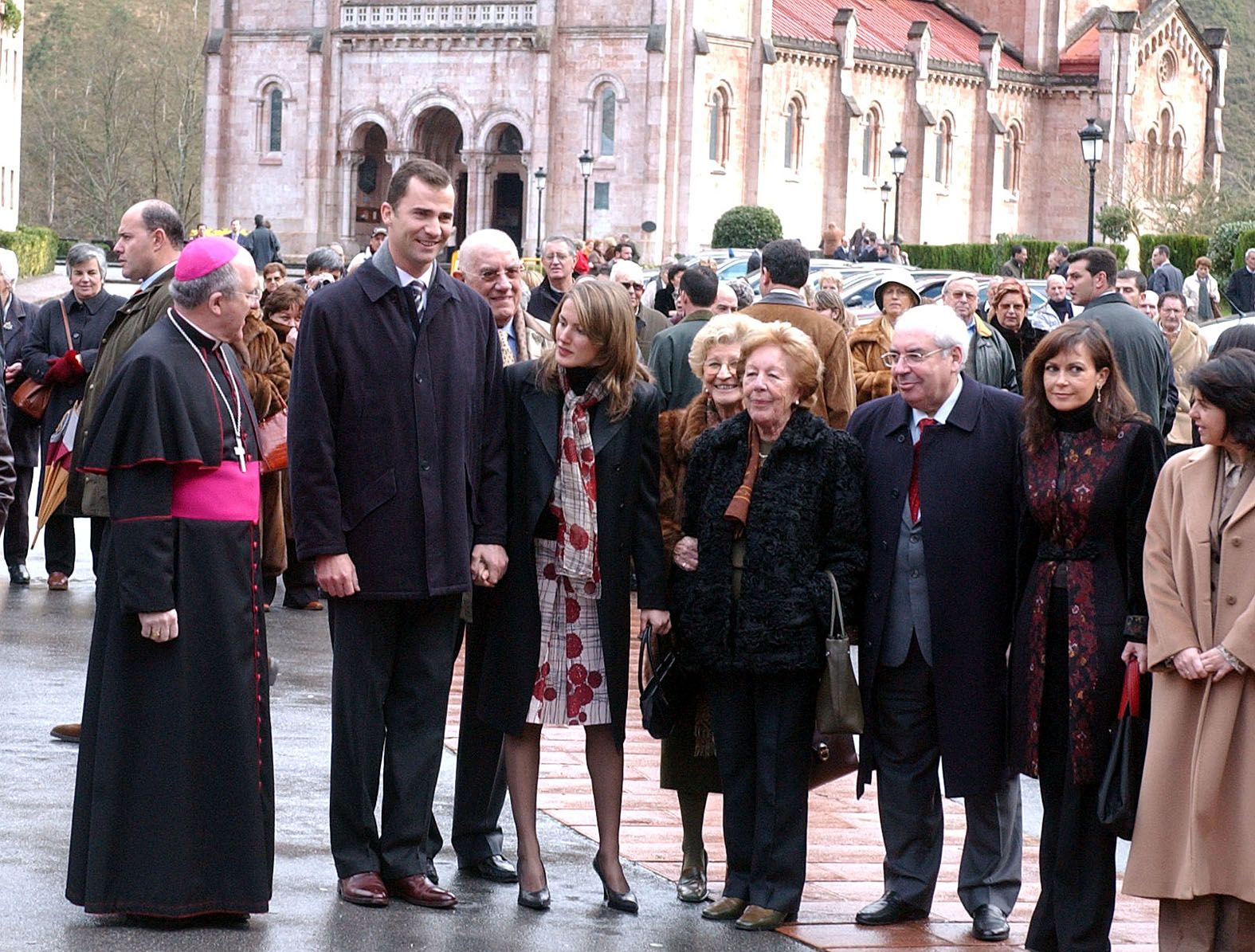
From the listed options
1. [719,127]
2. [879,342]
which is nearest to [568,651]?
[879,342]

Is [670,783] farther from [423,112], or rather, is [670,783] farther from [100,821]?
[423,112]

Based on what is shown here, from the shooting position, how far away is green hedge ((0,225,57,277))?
169 feet

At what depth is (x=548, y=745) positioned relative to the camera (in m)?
9.50

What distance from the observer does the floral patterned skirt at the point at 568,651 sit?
695 centimetres

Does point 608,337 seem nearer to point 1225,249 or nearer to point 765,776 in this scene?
point 765,776

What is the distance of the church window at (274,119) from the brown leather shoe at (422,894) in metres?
57.8

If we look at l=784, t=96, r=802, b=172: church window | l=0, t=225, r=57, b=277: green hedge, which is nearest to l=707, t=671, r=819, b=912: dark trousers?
l=0, t=225, r=57, b=277: green hedge

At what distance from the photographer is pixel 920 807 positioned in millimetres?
6934

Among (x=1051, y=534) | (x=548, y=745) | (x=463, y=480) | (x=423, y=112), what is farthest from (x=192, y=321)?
(x=423, y=112)

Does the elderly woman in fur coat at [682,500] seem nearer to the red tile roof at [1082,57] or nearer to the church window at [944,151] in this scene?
the church window at [944,151]

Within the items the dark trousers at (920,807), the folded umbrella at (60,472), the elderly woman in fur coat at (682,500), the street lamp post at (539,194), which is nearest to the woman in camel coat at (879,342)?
the elderly woman in fur coat at (682,500)

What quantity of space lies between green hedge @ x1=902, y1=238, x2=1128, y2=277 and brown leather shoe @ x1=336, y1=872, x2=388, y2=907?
48.5 metres

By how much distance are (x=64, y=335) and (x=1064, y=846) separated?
8553 mm

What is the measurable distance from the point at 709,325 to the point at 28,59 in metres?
83.3
